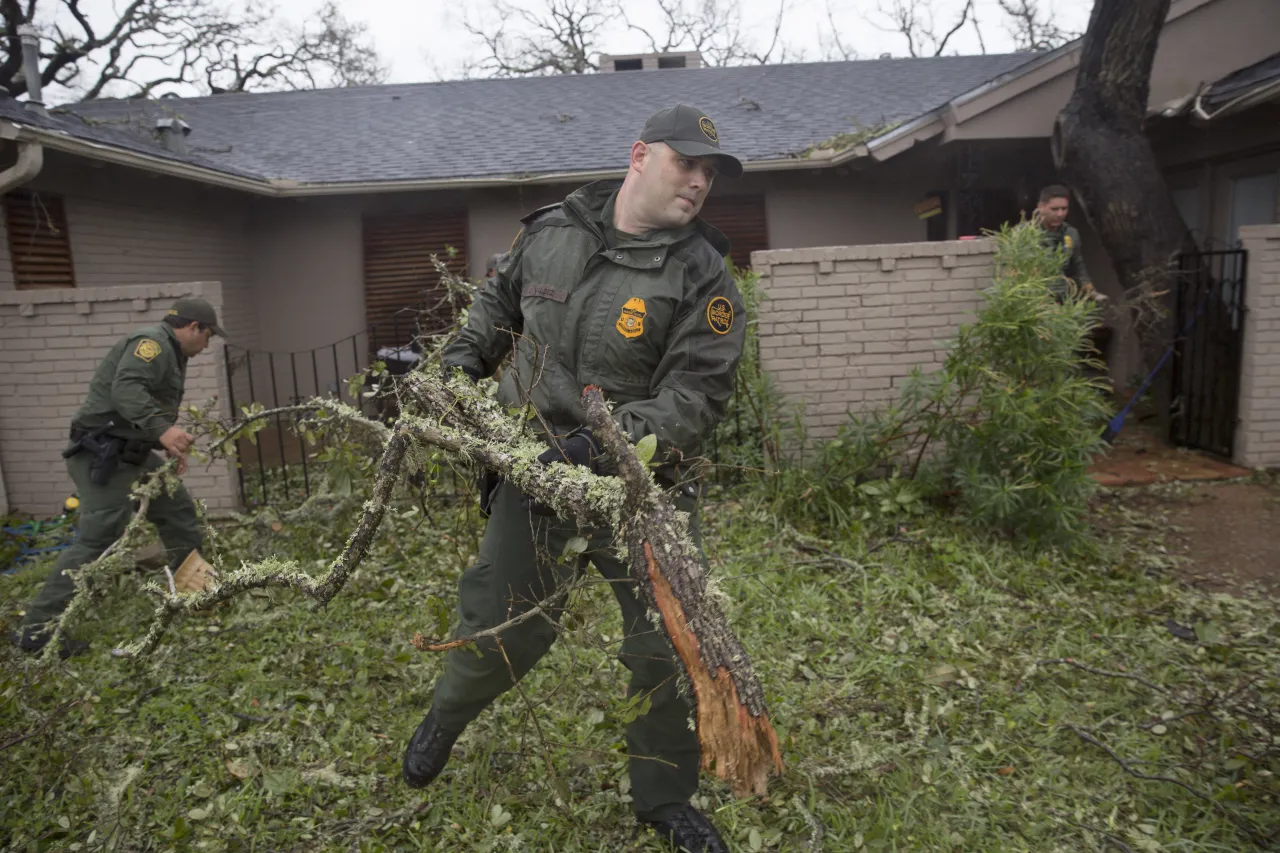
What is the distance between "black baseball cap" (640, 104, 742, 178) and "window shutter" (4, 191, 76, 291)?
606cm

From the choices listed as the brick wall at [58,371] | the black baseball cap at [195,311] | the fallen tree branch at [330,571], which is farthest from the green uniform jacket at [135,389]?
the fallen tree branch at [330,571]

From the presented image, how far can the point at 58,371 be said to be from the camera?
222 inches

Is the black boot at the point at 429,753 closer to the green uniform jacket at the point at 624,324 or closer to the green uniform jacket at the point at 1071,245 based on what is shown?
the green uniform jacket at the point at 624,324

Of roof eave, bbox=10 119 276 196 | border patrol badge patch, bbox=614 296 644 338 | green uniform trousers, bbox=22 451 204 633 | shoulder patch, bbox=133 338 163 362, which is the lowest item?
green uniform trousers, bbox=22 451 204 633

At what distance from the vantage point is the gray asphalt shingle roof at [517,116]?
902 cm

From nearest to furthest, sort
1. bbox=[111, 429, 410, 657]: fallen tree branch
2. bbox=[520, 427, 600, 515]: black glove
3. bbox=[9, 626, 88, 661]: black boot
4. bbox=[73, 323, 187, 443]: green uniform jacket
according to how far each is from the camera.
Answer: bbox=[520, 427, 600, 515]: black glove
bbox=[111, 429, 410, 657]: fallen tree branch
bbox=[9, 626, 88, 661]: black boot
bbox=[73, 323, 187, 443]: green uniform jacket

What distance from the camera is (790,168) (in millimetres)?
8484

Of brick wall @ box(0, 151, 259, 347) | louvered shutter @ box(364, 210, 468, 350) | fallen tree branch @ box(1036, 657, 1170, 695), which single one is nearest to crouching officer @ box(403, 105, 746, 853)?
fallen tree branch @ box(1036, 657, 1170, 695)

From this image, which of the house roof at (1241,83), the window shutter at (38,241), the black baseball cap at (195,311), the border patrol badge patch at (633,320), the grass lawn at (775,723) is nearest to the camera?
the border patrol badge patch at (633,320)

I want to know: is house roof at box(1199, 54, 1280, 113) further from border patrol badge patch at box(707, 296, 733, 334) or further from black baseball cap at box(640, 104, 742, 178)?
border patrol badge patch at box(707, 296, 733, 334)

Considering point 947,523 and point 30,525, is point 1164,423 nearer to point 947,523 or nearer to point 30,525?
point 947,523

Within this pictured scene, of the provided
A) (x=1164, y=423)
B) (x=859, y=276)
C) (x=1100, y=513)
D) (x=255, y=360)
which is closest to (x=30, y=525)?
(x=255, y=360)

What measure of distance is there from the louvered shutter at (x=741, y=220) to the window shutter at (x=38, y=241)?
605 cm

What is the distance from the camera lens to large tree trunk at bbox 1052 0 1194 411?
6273 millimetres
